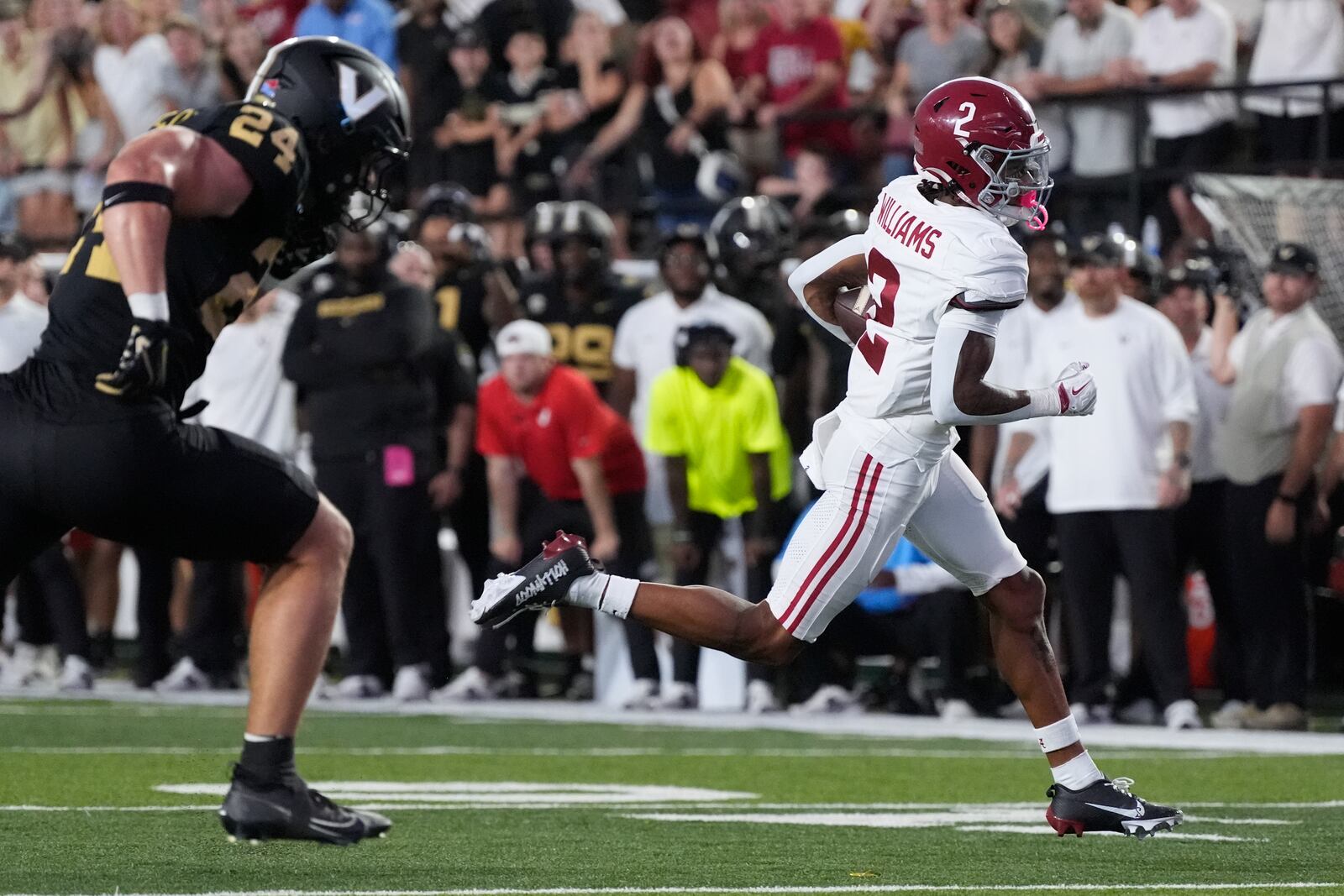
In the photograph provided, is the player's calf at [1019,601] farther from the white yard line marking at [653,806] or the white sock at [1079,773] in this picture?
the white yard line marking at [653,806]

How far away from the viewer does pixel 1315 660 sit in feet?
39.3

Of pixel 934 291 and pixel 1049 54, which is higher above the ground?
pixel 1049 54

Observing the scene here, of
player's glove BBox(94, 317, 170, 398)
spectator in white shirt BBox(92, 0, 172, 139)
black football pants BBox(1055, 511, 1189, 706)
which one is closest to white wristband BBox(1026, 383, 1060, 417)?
player's glove BBox(94, 317, 170, 398)

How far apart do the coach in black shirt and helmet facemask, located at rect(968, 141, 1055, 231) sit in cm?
607

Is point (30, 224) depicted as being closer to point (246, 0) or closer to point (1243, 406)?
point (246, 0)

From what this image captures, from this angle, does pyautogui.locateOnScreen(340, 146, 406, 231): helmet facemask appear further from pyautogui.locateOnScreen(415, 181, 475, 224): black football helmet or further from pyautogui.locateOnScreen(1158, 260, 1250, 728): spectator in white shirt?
pyautogui.locateOnScreen(415, 181, 475, 224): black football helmet

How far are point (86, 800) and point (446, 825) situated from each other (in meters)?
1.22

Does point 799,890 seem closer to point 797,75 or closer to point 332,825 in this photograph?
point 332,825

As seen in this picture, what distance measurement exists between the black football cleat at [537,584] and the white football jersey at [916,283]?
82 centimetres

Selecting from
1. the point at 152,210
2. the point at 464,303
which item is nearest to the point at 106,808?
the point at 152,210

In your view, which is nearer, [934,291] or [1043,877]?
[1043,877]

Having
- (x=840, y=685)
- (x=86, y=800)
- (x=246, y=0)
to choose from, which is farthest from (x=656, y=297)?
(x=246, y=0)

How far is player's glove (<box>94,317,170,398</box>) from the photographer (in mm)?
4742

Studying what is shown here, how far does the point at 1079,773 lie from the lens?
5.85 metres
